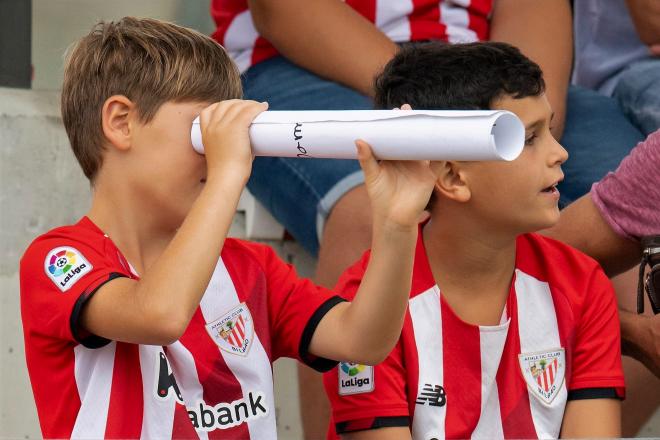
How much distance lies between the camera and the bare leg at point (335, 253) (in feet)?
7.95

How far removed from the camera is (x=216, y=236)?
1714 mm

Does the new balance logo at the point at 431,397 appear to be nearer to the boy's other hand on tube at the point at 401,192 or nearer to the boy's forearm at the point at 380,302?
the boy's forearm at the point at 380,302

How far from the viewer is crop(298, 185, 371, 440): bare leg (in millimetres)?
2424

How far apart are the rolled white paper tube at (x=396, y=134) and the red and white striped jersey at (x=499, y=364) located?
0.51m

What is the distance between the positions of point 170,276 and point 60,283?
21 cm

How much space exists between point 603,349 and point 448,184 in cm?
40

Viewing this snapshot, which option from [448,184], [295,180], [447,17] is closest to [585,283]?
[448,184]

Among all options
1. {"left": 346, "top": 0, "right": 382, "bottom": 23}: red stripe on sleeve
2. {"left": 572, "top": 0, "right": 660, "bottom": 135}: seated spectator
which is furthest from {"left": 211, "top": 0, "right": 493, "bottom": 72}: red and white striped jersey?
{"left": 572, "top": 0, "right": 660, "bottom": 135}: seated spectator

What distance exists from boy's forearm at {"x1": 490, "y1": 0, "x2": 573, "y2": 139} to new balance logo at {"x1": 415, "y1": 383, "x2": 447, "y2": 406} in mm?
787

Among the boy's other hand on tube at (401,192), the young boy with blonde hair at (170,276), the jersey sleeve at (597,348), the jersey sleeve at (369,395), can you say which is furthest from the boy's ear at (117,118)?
the jersey sleeve at (597,348)

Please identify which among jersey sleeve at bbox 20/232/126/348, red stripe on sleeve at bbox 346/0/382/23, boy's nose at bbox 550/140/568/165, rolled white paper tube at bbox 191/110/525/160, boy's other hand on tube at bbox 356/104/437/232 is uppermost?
rolled white paper tube at bbox 191/110/525/160

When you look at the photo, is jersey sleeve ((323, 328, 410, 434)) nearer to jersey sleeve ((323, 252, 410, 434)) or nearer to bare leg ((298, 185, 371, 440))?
jersey sleeve ((323, 252, 410, 434))

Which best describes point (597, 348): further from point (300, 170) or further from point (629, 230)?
point (300, 170)

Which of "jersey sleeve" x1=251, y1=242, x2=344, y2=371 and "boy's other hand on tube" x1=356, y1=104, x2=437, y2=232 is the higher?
"boy's other hand on tube" x1=356, y1=104, x2=437, y2=232
